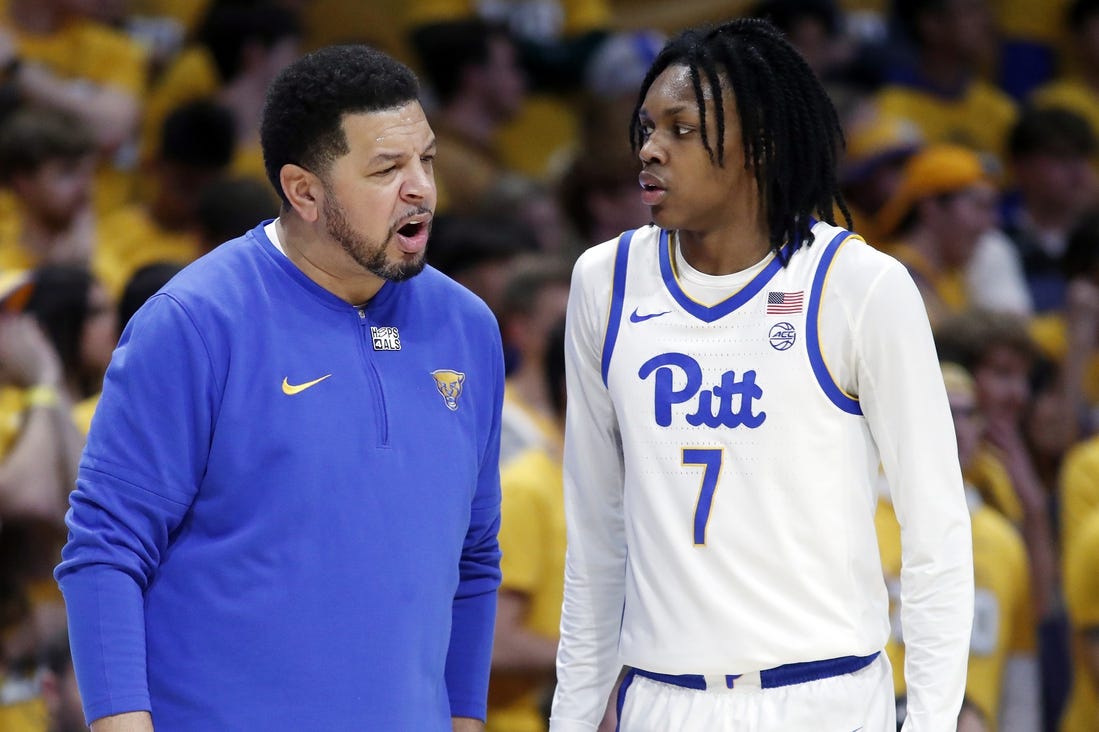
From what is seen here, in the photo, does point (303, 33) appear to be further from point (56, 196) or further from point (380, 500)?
point (380, 500)

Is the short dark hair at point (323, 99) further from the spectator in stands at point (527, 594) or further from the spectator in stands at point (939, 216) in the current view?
the spectator in stands at point (939, 216)

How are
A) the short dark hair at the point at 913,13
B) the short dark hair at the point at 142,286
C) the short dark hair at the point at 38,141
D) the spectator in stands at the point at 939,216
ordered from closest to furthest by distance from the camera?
the short dark hair at the point at 142,286
the short dark hair at the point at 38,141
the spectator in stands at the point at 939,216
the short dark hair at the point at 913,13

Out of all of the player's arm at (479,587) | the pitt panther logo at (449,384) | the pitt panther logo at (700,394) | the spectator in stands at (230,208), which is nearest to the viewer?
the pitt panther logo at (700,394)

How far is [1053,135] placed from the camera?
28.2ft

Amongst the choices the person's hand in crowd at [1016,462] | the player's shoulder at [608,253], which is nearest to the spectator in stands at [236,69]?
the person's hand in crowd at [1016,462]

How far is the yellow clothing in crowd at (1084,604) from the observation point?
5.31 meters

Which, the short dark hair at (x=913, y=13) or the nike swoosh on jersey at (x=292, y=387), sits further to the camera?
the short dark hair at (x=913, y=13)

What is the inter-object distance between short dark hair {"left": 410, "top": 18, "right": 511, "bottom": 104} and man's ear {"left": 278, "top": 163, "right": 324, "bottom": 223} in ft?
17.1

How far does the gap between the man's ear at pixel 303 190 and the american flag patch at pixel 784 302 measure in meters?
0.84

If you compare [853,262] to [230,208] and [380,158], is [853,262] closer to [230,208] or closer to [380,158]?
[380,158]

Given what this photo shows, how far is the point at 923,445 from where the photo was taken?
10.1ft

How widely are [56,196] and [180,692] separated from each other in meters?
3.75

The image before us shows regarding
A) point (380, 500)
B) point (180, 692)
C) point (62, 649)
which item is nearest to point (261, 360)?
point (380, 500)

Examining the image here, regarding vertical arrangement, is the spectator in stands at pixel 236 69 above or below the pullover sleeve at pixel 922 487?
above
